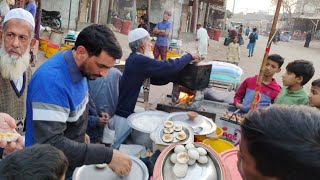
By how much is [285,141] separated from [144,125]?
211cm

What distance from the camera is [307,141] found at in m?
0.79

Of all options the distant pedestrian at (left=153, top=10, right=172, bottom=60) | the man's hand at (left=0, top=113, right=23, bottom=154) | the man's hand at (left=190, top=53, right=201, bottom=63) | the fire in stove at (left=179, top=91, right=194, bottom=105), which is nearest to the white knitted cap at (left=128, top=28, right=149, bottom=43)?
the man's hand at (left=190, top=53, right=201, bottom=63)

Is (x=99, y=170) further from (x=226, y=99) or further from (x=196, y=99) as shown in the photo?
(x=226, y=99)

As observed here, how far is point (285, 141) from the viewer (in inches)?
31.6

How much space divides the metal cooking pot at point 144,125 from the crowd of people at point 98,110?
22cm

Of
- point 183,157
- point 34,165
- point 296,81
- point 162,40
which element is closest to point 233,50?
point 162,40

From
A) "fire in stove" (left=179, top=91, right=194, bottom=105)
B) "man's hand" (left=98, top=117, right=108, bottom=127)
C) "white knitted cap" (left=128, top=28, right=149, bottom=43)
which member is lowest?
"man's hand" (left=98, top=117, right=108, bottom=127)

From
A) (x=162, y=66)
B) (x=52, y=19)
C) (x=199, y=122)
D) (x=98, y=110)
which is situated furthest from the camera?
(x=52, y=19)

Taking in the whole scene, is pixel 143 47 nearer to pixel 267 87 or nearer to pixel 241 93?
pixel 241 93

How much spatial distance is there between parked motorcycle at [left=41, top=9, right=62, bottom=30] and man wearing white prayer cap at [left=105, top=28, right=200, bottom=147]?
11705 millimetres

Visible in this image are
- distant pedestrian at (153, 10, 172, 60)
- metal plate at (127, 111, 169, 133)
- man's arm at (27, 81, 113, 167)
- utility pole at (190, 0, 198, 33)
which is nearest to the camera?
man's arm at (27, 81, 113, 167)

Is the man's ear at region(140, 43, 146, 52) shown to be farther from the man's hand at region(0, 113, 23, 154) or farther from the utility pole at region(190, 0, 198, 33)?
the utility pole at region(190, 0, 198, 33)

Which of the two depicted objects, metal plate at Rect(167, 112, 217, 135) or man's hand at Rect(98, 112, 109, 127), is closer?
metal plate at Rect(167, 112, 217, 135)

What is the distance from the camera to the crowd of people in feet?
2.70
